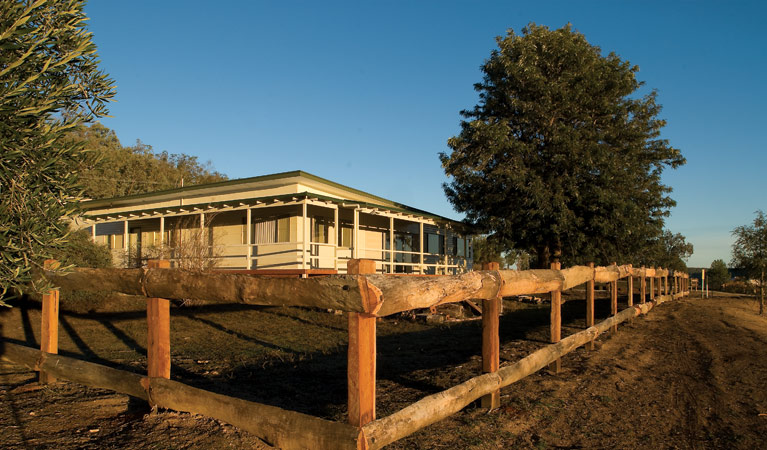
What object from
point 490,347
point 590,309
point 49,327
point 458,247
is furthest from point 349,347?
point 458,247

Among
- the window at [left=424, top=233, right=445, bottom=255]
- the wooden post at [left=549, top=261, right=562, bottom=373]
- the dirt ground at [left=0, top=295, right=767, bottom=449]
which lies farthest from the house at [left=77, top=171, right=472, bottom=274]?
the wooden post at [left=549, top=261, right=562, bottom=373]

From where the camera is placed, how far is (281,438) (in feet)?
12.8

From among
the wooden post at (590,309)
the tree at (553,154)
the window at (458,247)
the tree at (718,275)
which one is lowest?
the tree at (718,275)

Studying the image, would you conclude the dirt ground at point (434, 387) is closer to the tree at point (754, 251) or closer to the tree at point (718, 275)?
the tree at point (754, 251)

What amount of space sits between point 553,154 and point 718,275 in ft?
130

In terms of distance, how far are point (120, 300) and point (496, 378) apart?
1504 centimetres

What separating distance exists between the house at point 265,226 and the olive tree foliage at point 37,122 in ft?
33.9

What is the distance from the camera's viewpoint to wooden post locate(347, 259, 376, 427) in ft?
11.6

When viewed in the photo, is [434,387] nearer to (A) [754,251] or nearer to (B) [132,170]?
(A) [754,251]

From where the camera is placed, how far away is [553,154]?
20234mm

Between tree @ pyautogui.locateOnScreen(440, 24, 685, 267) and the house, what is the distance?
330cm

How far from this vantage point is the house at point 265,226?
17.2 m

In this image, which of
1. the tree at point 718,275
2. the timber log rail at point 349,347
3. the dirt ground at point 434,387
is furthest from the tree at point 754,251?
the tree at point 718,275

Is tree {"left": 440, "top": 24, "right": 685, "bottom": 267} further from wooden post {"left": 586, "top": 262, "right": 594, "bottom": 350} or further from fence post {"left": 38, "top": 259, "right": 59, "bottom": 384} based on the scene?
fence post {"left": 38, "top": 259, "right": 59, "bottom": 384}
